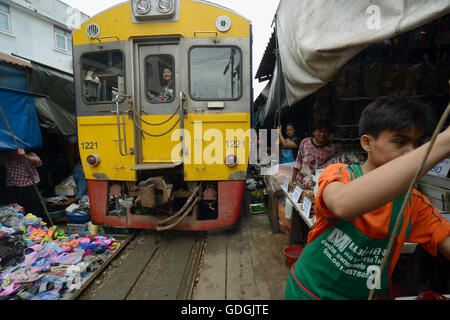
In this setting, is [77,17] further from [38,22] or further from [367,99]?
[367,99]

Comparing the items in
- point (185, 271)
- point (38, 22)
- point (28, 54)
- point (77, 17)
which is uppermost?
point (38, 22)

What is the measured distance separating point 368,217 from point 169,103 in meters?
3.14

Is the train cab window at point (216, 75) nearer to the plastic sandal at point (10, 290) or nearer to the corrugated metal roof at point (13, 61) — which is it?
the plastic sandal at point (10, 290)

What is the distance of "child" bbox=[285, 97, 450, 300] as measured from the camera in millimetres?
739

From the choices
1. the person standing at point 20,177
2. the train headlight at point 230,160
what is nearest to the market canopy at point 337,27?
the train headlight at point 230,160

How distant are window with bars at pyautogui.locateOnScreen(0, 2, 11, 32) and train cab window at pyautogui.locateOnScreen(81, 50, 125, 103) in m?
11.3

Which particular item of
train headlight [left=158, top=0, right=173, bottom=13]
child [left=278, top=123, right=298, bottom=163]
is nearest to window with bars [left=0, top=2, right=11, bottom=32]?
train headlight [left=158, top=0, right=173, bottom=13]

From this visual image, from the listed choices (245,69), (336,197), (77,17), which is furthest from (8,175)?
(77,17)

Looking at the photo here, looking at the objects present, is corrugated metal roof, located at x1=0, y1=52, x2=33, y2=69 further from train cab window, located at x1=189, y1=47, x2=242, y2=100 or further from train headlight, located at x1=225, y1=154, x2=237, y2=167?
train headlight, located at x1=225, y1=154, x2=237, y2=167

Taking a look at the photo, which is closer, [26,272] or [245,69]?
[26,272]

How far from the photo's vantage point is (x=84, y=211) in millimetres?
4223

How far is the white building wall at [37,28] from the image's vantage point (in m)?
10.6

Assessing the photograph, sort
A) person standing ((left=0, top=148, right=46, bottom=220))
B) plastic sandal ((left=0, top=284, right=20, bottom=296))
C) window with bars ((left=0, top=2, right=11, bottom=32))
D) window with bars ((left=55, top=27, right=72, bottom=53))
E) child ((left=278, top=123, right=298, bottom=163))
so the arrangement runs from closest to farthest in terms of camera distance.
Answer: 1. plastic sandal ((left=0, top=284, right=20, bottom=296))
2. person standing ((left=0, top=148, right=46, bottom=220))
3. child ((left=278, top=123, right=298, bottom=163))
4. window with bars ((left=0, top=2, right=11, bottom=32))
5. window with bars ((left=55, top=27, right=72, bottom=53))

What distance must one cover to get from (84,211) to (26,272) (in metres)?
1.74
